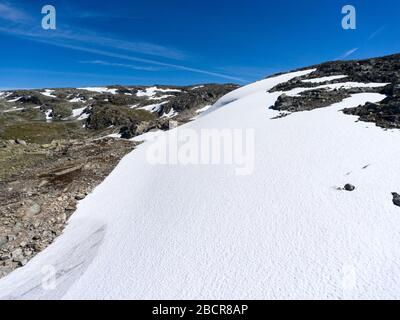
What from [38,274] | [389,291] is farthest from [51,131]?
[389,291]

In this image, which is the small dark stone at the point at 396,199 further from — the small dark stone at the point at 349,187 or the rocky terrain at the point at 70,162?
the small dark stone at the point at 349,187

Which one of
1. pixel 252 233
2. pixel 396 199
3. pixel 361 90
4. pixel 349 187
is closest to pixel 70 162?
pixel 252 233

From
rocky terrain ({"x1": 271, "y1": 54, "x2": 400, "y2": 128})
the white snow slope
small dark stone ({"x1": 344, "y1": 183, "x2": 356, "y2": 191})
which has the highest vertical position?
rocky terrain ({"x1": 271, "y1": 54, "x2": 400, "y2": 128})

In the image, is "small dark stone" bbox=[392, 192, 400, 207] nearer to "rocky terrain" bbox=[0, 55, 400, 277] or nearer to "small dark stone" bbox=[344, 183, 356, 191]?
"rocky terrain" bbox=[0, 55, 400, 277]

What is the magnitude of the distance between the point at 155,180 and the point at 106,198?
4.29m

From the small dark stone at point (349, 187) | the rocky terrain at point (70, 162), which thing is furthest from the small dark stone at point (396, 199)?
the small dark stone at point (349, 187)

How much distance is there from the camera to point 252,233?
15.4 meters

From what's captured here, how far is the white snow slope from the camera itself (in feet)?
40.3

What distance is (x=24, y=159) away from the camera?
40.7 m

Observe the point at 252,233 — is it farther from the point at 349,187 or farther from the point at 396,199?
the point at 396,199

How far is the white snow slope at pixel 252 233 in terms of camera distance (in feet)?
40.3

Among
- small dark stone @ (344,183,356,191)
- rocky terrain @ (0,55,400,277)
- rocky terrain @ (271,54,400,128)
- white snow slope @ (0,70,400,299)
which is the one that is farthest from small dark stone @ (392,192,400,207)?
rocky terrain @ (271,54,400,128)

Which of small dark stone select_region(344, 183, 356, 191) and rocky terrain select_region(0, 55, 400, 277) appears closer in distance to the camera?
small dark stone select_region(344, 183, 356, 191)

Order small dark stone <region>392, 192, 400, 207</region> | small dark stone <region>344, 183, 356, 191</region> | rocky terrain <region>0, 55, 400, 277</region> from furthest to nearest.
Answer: rocky terrain <region>0, 55, 400, 277</region> → small dark stone <region>344, 183, 356, 191</region> → small dark stone <region>392, 192, 400, 207</region>
